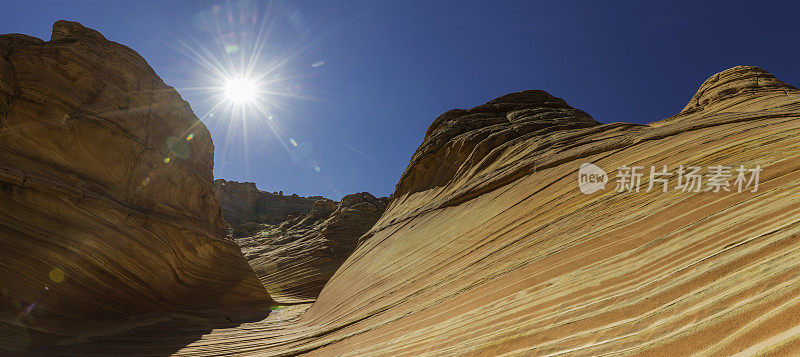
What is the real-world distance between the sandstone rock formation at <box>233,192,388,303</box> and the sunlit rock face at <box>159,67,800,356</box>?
13454 mm

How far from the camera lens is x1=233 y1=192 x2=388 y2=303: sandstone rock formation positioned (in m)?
21.6

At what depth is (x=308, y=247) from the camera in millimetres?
24859

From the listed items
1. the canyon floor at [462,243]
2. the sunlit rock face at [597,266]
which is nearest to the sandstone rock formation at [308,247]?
the canyon floor at [462,243]

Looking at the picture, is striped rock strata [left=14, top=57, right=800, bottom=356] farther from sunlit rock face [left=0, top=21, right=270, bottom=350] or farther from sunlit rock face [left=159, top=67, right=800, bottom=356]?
sunlit rock face [left=0, top=21, right=270, bottom=350]

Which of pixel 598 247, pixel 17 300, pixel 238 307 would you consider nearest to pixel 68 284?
pixel 17 300

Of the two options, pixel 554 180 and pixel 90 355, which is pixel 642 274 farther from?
pixel 90 355
